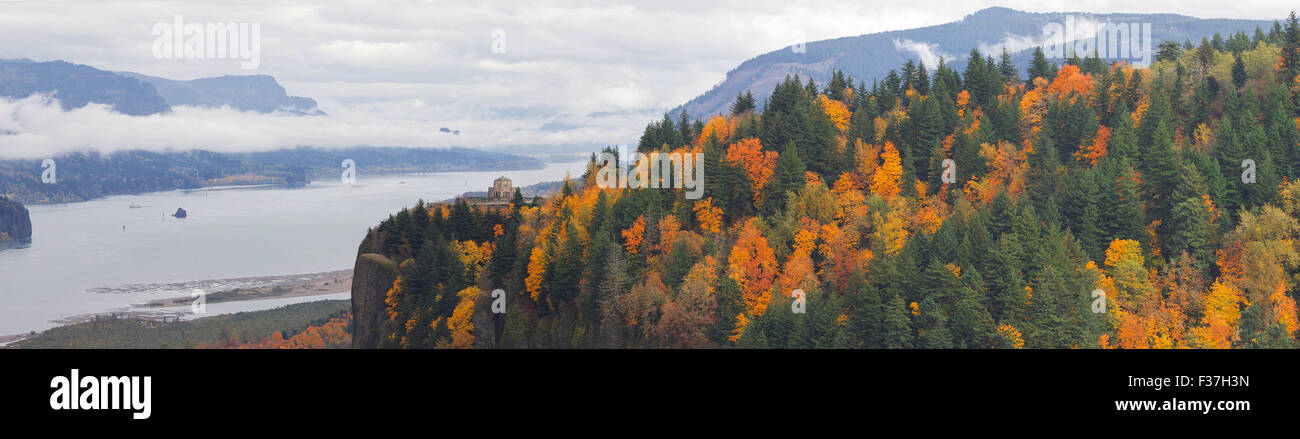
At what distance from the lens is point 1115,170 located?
86812mm

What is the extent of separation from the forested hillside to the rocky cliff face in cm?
151

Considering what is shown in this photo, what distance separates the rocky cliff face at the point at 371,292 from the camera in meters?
108

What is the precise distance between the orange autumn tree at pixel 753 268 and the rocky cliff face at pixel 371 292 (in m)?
41.7

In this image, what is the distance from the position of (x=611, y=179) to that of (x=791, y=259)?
2551 cm

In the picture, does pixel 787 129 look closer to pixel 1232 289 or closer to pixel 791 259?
pixel 791 259

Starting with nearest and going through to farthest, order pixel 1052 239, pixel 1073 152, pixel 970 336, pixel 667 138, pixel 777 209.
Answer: pixel 970 336
pixel 1052 239
pixel 777 209
pixel 1073 152
pixel 667 138

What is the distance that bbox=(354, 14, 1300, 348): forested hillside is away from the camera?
246ft

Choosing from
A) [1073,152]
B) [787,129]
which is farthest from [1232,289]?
[787,129]

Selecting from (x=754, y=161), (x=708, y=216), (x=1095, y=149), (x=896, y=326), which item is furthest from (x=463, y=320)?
(x=1095, y=149)

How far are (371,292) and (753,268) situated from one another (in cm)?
4697

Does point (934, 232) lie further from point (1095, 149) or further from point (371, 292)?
point (371, 292)

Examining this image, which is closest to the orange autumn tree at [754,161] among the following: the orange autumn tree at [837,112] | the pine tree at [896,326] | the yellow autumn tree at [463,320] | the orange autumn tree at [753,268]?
the orange autumn tree at [753,268]

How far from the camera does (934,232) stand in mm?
85250

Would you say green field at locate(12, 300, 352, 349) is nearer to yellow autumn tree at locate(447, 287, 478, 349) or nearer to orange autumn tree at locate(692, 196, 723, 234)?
yellow autumn tree at locate(447, 287, 478, 349)
